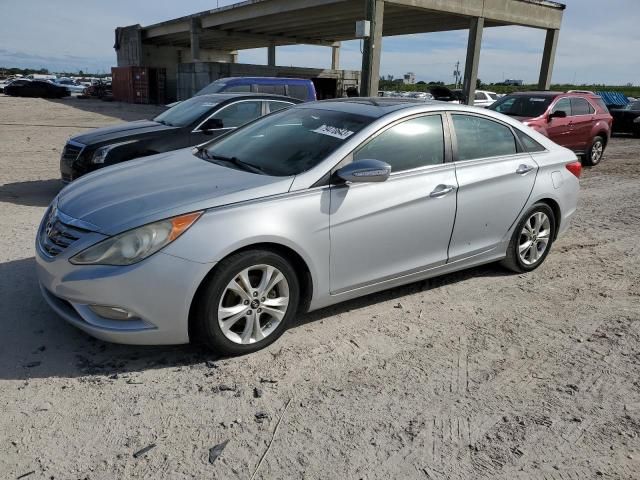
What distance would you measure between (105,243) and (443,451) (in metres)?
2.11

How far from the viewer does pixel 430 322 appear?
154 inches

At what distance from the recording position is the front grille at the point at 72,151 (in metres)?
6.91

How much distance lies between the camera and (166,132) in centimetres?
722

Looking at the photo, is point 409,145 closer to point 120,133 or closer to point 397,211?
point 397,211

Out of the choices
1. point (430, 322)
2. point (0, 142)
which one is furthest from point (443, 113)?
point (0, 142)

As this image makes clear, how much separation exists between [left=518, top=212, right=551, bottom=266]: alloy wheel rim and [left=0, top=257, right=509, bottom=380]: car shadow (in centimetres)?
198

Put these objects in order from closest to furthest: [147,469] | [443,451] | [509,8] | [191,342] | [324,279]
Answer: [147,469], [443,451], [191,342], [324,279], [509,8]

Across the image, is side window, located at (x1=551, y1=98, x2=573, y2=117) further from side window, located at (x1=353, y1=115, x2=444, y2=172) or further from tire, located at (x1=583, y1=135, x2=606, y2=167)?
side window, located at (x1=353, y1=115, x2=444, y2=172)

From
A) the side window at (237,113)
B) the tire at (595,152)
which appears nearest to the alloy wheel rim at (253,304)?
the side window at (237,113)

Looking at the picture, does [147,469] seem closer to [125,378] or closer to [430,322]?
[125,378]

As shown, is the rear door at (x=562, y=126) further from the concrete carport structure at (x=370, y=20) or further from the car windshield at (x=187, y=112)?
the concrete carport structure at (x=370, y=20)

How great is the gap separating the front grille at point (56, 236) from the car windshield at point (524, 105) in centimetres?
1035

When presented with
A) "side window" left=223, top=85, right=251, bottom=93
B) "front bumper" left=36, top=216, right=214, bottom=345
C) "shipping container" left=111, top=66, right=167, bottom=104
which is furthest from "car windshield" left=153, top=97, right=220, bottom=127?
"shipping container" left=111, top=66, right=167, bottom=104

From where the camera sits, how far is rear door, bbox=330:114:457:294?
3.57 meters
